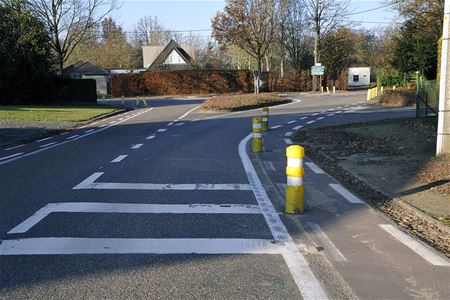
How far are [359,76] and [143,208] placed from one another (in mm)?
91165

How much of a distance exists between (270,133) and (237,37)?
49.0 m

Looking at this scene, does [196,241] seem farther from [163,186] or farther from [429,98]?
[429,98]

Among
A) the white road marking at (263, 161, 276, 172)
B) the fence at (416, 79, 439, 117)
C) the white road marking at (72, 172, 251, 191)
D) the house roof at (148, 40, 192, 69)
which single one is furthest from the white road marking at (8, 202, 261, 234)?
the house roof at (148, 40, 192, 69)

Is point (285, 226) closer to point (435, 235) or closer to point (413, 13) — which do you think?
point (435, 235)

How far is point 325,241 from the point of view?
17.3ft

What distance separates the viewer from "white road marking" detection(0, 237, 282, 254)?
4.90 metres

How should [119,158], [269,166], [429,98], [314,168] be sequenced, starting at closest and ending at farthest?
[314,168], [269,166], [119,158], [429,98]

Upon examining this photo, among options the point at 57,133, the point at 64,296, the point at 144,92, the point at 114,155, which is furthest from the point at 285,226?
the point at 144,92

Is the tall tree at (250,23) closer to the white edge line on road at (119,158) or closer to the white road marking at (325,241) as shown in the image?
the white edge line on road at (119,158)

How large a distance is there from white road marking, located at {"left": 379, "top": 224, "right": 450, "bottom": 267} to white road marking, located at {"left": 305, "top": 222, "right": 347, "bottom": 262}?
2.61ft

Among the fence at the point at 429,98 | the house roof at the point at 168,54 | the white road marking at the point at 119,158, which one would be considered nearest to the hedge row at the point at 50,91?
the white road marking at the point at 119,158

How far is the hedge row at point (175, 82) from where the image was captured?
62653 mm

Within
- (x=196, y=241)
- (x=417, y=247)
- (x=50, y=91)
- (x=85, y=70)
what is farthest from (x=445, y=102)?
(x=85, y=70)

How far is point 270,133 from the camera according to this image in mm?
17672
